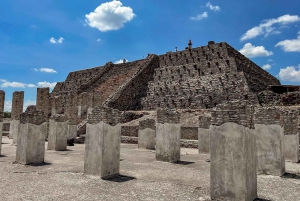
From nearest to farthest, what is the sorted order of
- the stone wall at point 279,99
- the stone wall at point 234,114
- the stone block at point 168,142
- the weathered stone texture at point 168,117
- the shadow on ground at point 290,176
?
the stone wall at point 234,114 < the shadow on ground at point 290,176 < the stone block at point 168,142 < the weathered stone texture at point 168,117 < the stone wall at point 279,99

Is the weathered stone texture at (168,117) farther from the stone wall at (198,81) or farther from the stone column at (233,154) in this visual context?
the stone wall at (198,81)

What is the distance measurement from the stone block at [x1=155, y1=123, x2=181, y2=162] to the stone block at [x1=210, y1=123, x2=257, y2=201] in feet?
17.5

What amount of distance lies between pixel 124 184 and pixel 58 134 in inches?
376

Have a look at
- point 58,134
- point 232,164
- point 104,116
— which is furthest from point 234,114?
point 58,134

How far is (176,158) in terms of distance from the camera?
11.7 m

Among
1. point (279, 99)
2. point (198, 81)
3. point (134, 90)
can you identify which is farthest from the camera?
point (134, 90)

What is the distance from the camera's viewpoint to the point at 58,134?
15.6 m

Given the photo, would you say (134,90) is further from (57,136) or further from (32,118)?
(32,118)

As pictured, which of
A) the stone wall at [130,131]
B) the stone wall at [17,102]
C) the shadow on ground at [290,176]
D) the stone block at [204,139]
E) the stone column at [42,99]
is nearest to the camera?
the shadow on ground at [290,176]

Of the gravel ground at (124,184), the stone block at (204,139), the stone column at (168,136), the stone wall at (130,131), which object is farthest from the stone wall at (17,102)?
the stone block at (204,139)

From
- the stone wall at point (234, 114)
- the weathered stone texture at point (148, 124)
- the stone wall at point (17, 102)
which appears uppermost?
the stone wall at point (17, 102)

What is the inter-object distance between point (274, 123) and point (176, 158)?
455cm

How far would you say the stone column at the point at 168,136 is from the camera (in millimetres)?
11567

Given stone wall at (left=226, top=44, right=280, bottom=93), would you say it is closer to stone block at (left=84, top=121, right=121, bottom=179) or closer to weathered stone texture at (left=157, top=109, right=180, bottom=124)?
weathered stone texture at (left=157, top=109, right=180, bottom=124)
